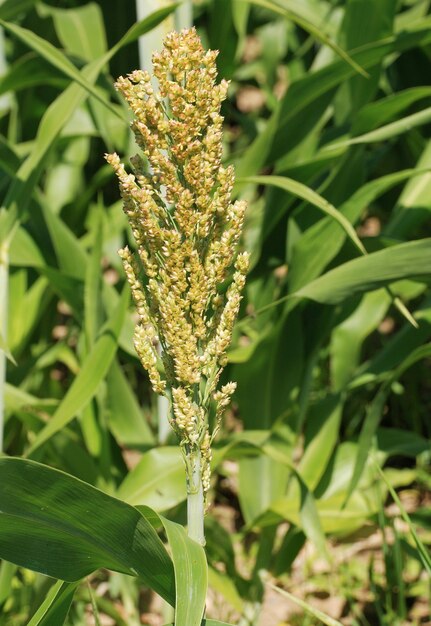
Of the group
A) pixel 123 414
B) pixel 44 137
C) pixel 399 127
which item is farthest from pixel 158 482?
pixel 399 127

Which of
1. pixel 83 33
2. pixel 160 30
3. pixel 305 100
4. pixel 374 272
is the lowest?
pixel 374 272

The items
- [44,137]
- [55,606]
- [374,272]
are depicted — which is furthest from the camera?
[44,137]

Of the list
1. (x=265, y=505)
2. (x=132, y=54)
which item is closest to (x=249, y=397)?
(x=265, y=505)

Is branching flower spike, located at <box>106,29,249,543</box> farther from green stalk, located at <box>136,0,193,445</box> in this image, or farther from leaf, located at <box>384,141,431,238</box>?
leaf, located at <box>384,141,431,238</box>

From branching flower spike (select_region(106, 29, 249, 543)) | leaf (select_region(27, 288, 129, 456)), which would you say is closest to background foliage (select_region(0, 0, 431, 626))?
leaf (select_region(27, 288, 129, 456))

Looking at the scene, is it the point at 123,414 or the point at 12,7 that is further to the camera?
the point at 123,414

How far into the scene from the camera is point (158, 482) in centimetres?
153

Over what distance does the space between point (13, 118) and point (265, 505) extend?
41.6 inches

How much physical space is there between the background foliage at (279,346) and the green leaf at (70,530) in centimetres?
50

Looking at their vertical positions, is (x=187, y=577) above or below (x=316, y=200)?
below

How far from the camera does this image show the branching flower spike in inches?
35.9

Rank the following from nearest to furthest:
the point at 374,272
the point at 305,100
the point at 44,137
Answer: the point at 374,272
the point at 44,137
the point at 305,100

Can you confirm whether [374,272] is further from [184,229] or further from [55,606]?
[55,606]

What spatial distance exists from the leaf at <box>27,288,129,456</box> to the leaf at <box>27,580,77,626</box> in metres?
0.46
